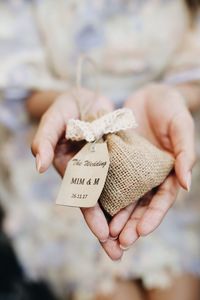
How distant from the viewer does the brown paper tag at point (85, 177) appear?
41cm

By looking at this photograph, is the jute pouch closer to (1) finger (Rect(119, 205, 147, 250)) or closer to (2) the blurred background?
(1) finger (Rect(119, 205, 147, 250))

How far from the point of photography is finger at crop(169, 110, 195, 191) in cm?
44

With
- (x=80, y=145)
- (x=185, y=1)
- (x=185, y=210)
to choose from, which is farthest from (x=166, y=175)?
(x=185, y=1)

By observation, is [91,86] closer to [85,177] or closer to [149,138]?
[149,138]

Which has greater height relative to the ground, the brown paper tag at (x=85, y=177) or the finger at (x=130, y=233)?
the brown paper tag at (x=85, y=177)

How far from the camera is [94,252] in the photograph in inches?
28.2

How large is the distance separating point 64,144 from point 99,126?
0.18ft

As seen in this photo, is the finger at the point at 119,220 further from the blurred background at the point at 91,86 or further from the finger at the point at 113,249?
the blurred background at the point at 91,86

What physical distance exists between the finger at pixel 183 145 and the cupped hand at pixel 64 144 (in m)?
0.08

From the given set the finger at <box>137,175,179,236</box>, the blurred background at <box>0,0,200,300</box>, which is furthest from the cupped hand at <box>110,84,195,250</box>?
the blurred background at <box>0,0,200,300</box>

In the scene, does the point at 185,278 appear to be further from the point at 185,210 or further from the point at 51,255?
the point at 51,255

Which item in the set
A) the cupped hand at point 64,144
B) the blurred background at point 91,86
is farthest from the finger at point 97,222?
the blurred background at point 91,86

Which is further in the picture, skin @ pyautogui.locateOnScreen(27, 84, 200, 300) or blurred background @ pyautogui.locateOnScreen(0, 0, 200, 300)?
blurred background @ pyautogui.locateOnScreen(0, 0, 200, 300)

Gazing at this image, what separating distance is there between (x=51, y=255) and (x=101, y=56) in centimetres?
31
